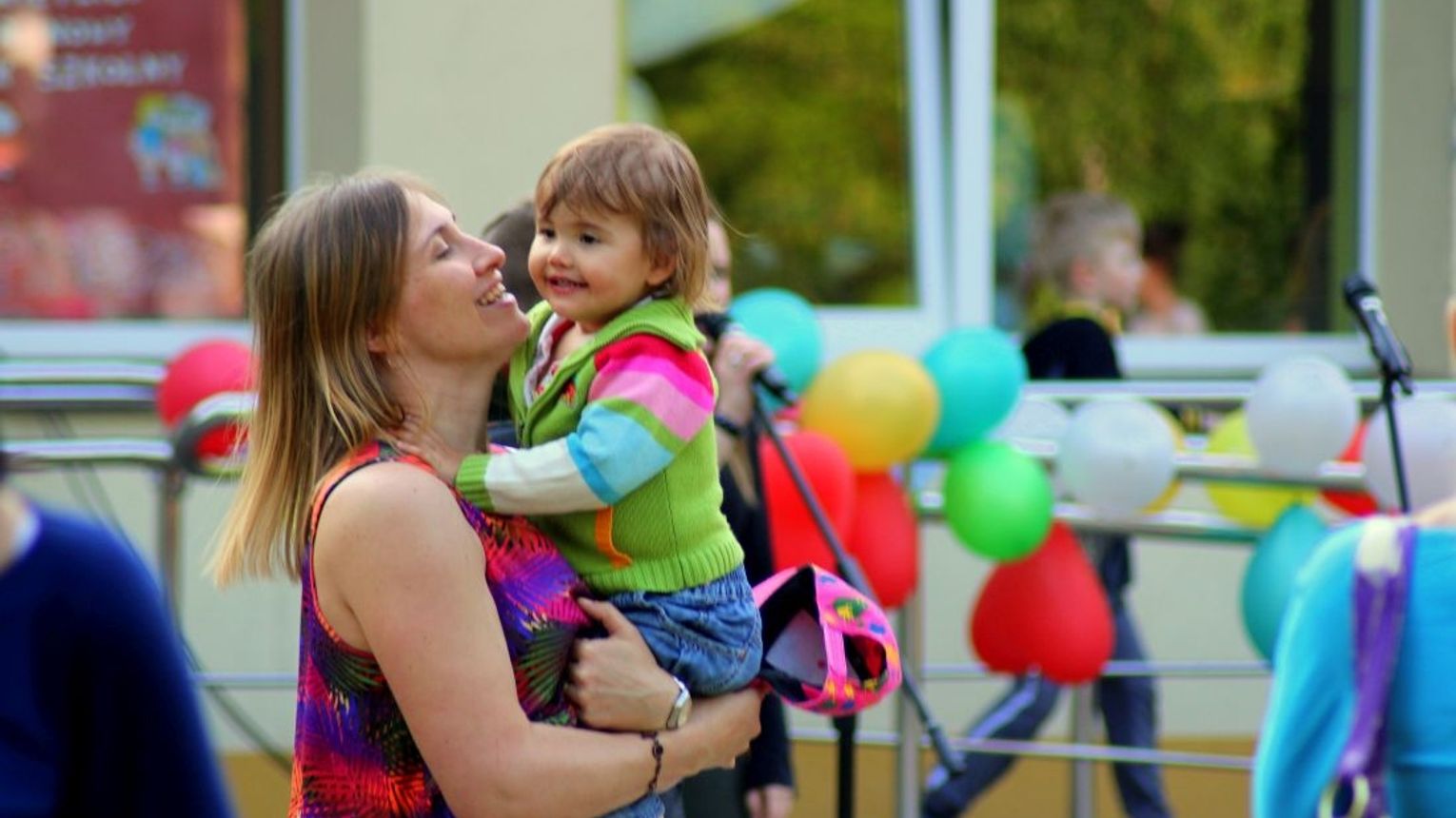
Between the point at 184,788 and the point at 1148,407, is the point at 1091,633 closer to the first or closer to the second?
the point at 1148,407

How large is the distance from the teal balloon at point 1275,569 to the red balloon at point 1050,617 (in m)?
0.34

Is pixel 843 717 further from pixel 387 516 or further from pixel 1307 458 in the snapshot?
pixel 387 516

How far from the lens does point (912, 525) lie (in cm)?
434

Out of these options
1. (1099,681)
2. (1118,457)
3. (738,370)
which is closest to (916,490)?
(1118,457)

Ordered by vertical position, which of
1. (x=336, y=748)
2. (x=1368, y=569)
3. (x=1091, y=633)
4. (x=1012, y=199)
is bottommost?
(x=1091, y=633)

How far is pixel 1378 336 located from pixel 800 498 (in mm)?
1130

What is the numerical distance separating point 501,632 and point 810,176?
4.32m

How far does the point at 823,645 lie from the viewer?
2430mm

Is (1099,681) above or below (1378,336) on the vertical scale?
below

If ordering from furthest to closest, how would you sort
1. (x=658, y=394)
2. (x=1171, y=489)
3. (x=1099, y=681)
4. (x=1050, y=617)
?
(x=1099, y=681) < (x=1171, y=489) < (x=1050, y=617) < (x=658, y=394)

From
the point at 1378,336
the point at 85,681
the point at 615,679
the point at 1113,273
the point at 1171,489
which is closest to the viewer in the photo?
the point at 85,681

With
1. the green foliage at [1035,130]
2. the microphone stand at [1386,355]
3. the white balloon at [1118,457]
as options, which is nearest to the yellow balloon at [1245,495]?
the white balloon at [1118,457]

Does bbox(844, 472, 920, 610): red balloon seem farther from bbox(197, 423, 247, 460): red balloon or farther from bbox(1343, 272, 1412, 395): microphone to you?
bbox(197, 423, 247, 460): red balloon

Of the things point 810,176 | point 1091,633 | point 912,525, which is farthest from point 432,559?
point 810,176
